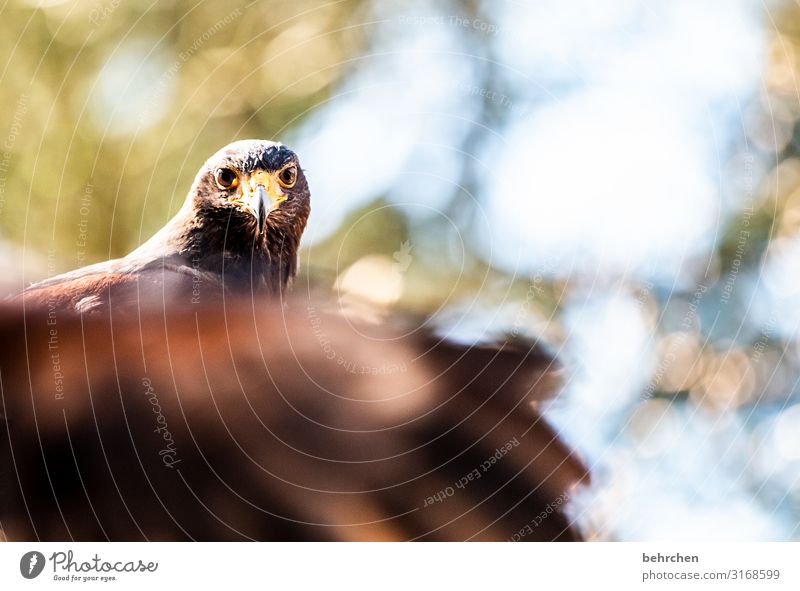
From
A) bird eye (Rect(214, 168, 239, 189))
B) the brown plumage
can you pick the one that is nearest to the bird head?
bird eye (Rect(214, 168, 239, 189))

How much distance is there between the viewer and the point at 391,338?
0.89m

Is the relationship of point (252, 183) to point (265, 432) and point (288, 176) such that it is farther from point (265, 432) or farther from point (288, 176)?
point (265, 432)

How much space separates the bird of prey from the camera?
0.81 metres

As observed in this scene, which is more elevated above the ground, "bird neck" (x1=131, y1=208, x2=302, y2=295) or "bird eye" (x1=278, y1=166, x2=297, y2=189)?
"bird eye" (x1=278, y1=166, x2=297, y2=189)

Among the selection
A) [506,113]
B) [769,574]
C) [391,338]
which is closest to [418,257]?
[391,338]

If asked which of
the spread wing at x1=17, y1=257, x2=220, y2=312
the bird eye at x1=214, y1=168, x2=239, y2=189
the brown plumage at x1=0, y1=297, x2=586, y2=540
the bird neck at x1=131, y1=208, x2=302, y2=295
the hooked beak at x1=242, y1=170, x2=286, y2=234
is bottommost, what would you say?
the brown plumage at x1=0, y1=297, x2=586, y2=540

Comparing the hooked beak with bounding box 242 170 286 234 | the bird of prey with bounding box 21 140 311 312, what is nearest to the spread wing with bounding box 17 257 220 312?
the bird of prey with bounding box 21 140 311 312

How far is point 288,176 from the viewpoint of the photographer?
0.88 metres

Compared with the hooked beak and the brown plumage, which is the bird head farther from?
the brown plumage

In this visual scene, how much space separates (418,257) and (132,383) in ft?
1.13

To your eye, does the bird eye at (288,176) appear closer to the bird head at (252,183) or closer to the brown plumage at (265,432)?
the bird head at (252,183)

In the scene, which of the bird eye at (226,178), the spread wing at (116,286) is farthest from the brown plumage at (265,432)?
the bird eye at (226,178)

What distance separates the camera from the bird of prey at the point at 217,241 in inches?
32.1

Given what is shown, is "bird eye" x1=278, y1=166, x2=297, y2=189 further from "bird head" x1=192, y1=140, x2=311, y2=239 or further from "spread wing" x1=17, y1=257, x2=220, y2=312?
"spread wing" x1=17, y1=257, x2=220, y2=312
